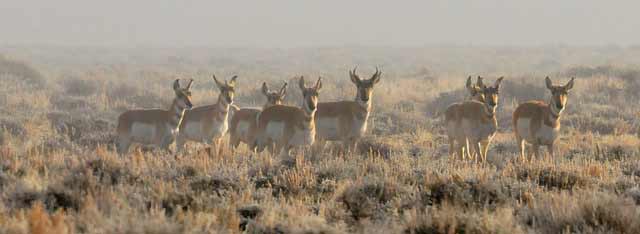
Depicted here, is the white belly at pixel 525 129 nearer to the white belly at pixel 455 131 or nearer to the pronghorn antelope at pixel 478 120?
the pronghorn antelope at pixel 478 120

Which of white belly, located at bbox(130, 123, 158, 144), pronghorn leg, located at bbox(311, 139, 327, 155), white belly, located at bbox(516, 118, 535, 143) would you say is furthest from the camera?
white belly, located at bbox(130, 123, 158, 144)

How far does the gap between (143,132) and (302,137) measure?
271cm

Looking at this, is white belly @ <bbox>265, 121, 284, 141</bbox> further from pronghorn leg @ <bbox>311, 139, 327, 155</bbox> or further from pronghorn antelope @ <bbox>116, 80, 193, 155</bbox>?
pronghorn antelope @ <bbox>116, 80, 193, 155</bbox>

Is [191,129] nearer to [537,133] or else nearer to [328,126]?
[328,126]

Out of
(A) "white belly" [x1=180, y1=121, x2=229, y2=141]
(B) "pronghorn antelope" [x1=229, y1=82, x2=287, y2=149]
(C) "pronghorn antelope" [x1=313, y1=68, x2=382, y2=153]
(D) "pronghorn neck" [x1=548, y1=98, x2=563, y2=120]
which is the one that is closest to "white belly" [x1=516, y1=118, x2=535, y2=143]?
(D) "pronghorn neck" [x1=548, y1=98, x2=563, y2=120]

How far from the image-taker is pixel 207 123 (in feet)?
42.8

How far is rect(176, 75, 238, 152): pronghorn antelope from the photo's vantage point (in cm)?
1293

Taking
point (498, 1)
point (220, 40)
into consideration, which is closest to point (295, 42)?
point (220, 40)

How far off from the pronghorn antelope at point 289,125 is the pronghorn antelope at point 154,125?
1.33 metres

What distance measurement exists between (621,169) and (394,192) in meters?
3.43

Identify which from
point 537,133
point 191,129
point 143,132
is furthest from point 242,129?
point 537,133

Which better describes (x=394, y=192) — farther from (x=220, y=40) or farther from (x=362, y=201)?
(x=220, y=40)

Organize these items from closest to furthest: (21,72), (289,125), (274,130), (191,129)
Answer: (289,125)
(274,130)
(191,129)
(21,72)

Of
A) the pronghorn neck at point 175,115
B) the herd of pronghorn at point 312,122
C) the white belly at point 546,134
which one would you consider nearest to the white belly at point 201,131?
the herd of pronghorn at point 312,122
